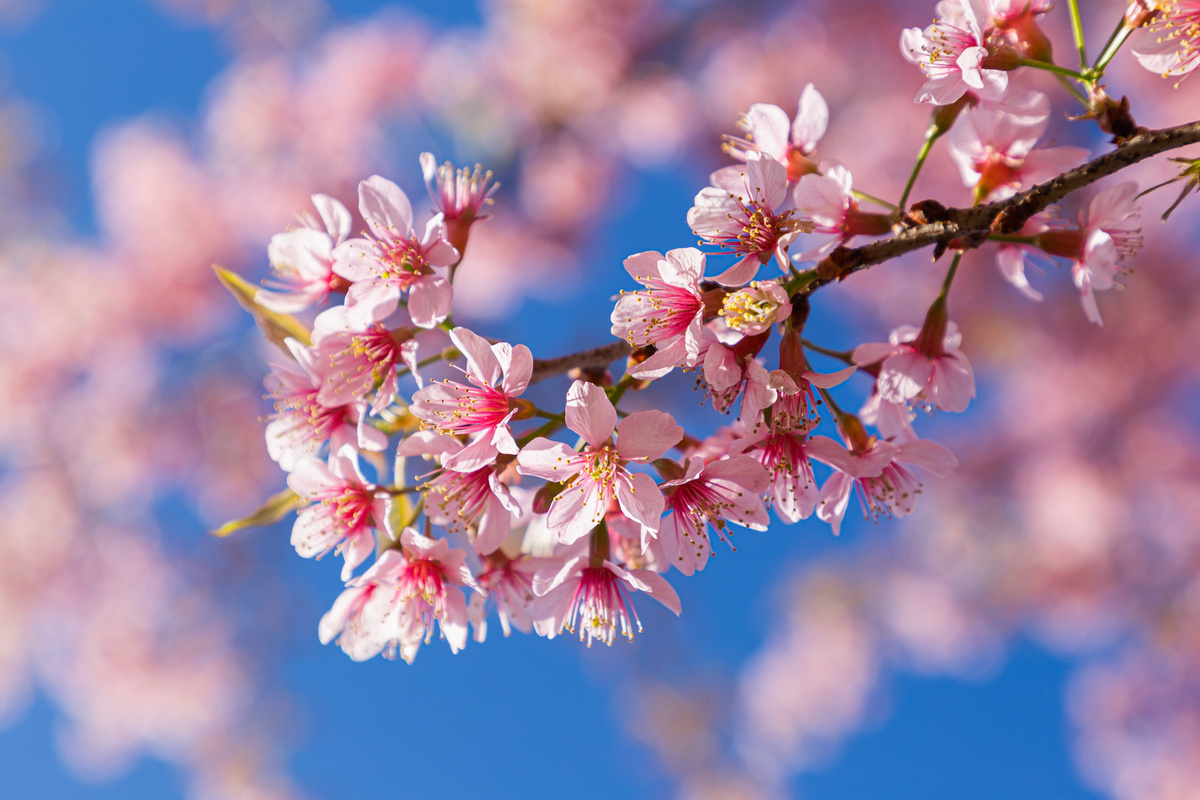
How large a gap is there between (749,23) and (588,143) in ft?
5.24

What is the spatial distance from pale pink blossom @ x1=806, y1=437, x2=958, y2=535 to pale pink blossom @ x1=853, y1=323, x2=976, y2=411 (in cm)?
8

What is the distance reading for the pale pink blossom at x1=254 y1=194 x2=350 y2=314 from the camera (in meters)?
1.28

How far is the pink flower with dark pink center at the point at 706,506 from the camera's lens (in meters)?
1.04

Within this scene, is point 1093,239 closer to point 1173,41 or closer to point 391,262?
point 1173,41

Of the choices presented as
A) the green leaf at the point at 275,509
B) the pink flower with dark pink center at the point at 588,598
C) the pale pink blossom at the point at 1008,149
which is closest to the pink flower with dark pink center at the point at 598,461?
the pink flower with dark pink center at the point at 588,598

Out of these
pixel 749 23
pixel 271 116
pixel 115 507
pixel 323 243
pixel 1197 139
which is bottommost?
pixel 1197 139

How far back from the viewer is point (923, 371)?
1.24 metres

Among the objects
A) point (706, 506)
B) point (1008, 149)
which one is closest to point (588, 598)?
point (706, 506)

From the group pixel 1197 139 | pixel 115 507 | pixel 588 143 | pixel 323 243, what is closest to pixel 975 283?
pixel 588 143

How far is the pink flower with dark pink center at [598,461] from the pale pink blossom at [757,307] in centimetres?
17

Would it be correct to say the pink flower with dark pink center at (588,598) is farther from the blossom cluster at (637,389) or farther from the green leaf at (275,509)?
the green leaf at (275,509)

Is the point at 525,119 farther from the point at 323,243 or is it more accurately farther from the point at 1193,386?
the point at 1193,386

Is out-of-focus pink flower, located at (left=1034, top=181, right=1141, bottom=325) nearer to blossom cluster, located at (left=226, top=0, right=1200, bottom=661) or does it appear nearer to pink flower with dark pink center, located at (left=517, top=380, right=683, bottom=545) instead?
blossom cluster, located at (left=226, top=0, right=1200, bottom=661)

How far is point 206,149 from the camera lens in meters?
7.05
